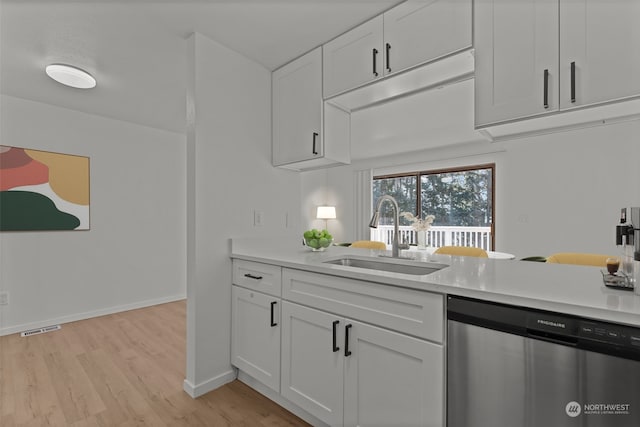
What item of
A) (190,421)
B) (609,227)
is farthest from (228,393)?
(609,227)

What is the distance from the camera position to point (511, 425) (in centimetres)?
99

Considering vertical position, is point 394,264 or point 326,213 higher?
point 326,213

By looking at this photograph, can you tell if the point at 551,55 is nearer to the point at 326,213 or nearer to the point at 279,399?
the point at 279,399

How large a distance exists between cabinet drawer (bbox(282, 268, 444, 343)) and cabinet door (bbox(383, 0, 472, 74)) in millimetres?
1241

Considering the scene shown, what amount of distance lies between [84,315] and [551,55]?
15.2ft

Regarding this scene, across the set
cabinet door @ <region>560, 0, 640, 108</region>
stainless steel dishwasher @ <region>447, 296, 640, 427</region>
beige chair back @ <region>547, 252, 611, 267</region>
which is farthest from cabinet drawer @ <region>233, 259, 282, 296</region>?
beige chair back @ <region>547, 252, 611, 267</region>

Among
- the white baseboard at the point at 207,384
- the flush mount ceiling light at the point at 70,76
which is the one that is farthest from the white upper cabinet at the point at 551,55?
the flush mount ceiling light at the point at 70,76

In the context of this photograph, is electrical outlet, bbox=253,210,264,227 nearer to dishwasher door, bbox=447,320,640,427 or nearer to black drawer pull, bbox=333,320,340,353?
black drawer pull, bbox=333,320,340,353

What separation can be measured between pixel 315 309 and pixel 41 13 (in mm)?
2400

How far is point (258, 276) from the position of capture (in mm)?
1951

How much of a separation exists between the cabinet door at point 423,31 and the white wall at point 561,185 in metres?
2.82

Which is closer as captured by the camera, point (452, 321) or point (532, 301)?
point (532, 301)

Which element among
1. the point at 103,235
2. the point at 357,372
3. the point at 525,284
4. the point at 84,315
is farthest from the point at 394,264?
the point at 84,315

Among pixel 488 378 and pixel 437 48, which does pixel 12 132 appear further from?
pixel 488 378
